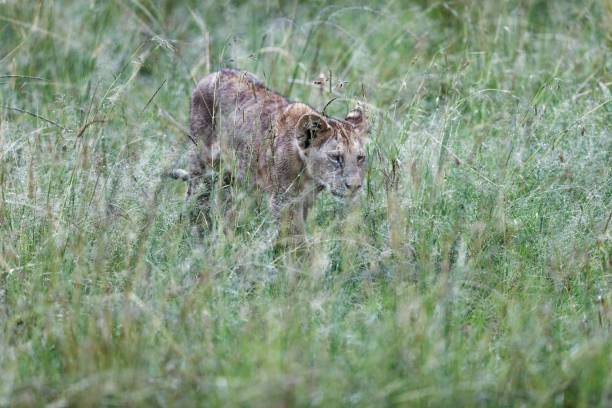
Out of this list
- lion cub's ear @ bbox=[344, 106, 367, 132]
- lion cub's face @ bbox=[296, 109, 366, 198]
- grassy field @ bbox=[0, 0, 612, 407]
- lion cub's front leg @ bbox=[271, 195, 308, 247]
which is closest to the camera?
grassy field @ bbox=[0, 0, 612, 407]

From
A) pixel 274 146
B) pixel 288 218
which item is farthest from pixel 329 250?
pixel 274 146

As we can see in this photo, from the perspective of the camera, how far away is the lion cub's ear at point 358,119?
570 cm

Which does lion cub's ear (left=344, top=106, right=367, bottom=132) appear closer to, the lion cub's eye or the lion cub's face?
the lion cub's face

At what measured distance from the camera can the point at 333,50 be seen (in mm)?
8305

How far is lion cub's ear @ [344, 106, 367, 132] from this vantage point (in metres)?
5.70

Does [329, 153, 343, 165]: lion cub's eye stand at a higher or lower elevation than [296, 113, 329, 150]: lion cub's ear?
lower

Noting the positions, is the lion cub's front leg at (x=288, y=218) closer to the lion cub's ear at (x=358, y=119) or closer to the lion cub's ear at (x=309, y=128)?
the lion cub's ear at (x=309, y=128)

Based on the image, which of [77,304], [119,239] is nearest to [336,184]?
[119,239]

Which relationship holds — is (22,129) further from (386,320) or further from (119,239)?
(386,320)

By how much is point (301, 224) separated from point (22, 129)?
6.63 ft

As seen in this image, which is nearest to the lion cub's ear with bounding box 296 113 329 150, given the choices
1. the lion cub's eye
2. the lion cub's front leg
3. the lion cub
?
the lion cub

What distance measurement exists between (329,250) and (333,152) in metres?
0.77

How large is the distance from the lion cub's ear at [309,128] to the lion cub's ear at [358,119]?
0.81ft

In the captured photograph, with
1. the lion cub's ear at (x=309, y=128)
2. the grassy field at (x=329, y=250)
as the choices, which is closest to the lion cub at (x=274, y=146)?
the lion cub's ear at (x=309, y=128)
